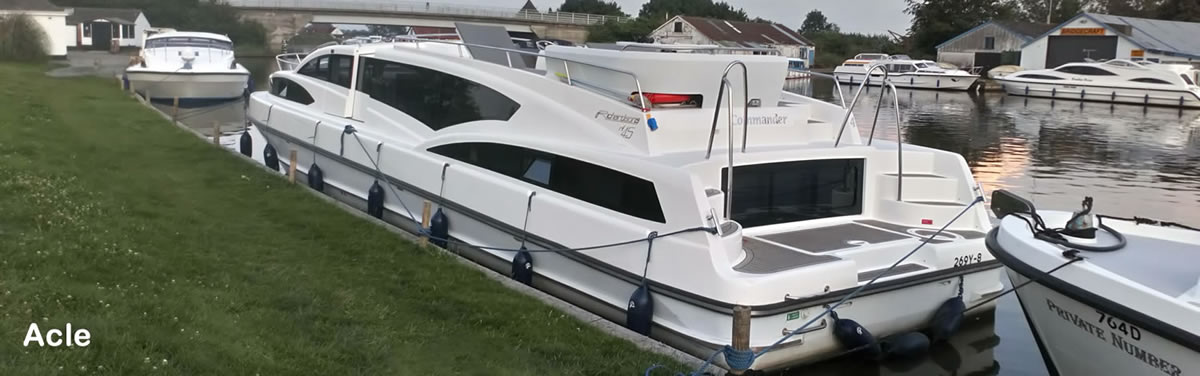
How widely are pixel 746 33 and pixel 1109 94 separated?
1632 inches

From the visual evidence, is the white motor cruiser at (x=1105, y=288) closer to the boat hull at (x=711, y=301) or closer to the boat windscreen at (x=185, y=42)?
the boat hull at (x=711, y=301)

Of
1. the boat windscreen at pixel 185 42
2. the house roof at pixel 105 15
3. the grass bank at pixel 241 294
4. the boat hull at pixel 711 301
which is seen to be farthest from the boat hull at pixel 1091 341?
the house roof at pixel 105 15

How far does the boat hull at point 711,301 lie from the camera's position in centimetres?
654

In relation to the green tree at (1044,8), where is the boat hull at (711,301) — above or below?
below

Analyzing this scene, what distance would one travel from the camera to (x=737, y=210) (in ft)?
25.4

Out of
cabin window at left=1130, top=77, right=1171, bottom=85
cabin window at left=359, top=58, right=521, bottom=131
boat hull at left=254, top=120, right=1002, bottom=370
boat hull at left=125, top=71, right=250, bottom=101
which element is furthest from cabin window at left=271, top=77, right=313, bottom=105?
cabin window at left=1130, top=77, right=1171, bottom=85

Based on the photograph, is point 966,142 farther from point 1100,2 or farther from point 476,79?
point 1100,2

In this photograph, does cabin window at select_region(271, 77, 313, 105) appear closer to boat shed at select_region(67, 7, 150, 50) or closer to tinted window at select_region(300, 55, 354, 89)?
tinted window at select_region(300, 55, 354, 89)

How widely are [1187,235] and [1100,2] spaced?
83.5 m

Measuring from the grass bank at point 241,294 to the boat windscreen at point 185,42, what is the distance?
55.6 ft

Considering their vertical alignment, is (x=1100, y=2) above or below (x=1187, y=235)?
above

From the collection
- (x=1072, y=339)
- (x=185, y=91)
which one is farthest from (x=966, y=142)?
(x=185, y=91)

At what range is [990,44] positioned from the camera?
58938 mm

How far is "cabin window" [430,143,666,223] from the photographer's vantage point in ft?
23.4
